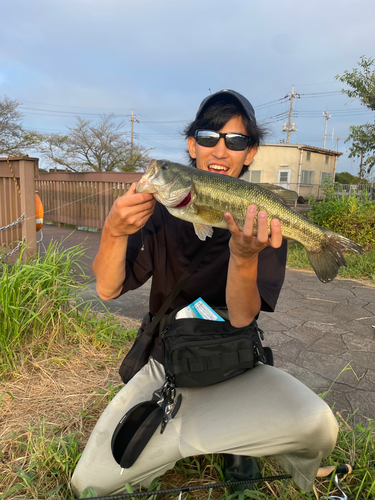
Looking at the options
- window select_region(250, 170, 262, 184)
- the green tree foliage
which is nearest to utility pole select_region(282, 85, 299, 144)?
the green tree foliage

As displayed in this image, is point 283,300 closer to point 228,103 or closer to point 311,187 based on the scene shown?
point 228,103

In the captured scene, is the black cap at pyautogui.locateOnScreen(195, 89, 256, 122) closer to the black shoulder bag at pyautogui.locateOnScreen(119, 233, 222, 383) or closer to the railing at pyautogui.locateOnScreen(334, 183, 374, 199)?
the black shoulder bag at pyautogui.locateOnScreen(119, 233, 222, 383)

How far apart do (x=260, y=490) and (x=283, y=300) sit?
3.89m

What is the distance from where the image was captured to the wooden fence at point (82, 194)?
34.3 feet

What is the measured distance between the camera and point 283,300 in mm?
5562

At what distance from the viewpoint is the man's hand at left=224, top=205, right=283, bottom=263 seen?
5.87 ft

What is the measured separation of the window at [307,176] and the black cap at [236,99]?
2752cm

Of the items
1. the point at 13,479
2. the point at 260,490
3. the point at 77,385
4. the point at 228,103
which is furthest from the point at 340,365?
the point at 13,479

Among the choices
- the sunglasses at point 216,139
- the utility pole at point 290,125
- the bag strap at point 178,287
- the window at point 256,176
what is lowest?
the bag strap at point 178,287

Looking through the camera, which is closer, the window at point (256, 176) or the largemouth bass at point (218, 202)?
the largemouth bass at point (218, 202)

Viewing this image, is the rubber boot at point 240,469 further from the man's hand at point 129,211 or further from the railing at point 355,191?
the railing at point 355,191

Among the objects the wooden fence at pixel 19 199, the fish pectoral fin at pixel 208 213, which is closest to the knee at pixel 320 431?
the fish pectoral fin at pixel 208 213

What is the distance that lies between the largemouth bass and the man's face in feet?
1.69

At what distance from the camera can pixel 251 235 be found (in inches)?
70.6
